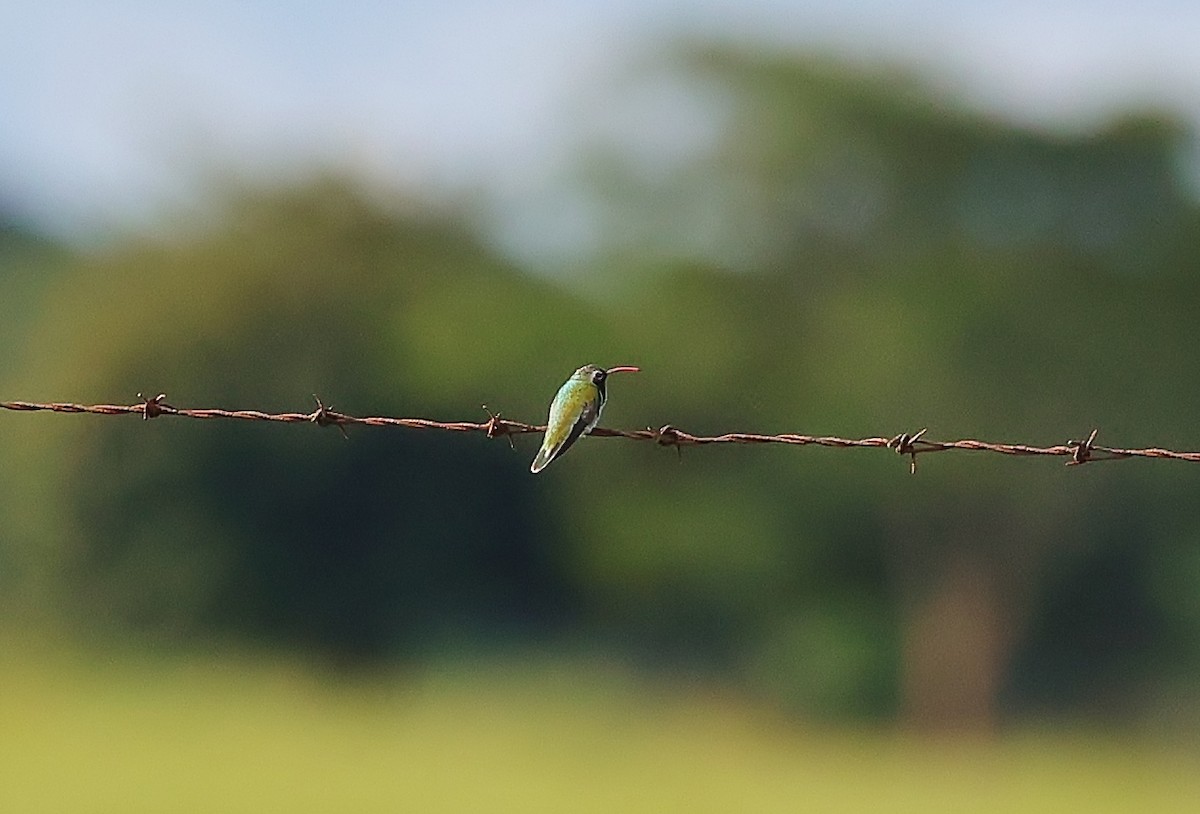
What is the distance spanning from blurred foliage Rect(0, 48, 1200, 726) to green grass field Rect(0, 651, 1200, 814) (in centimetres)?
135

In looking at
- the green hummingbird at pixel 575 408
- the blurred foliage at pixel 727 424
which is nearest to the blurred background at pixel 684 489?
the blurred foliage at pixel 727 424

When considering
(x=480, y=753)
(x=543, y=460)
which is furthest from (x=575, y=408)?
(x=480, y=753)

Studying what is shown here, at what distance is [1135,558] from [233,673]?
668 inches

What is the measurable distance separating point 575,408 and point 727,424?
3729cm

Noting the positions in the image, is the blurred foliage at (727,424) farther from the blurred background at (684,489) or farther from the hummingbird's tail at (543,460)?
the hummingbird's tail at (543,460)

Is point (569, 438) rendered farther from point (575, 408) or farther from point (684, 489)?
point (684, 489)

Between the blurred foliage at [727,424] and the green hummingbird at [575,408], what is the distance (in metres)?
33.1

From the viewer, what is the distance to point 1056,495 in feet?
133

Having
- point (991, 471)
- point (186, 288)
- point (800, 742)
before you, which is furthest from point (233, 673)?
point (991, 471)

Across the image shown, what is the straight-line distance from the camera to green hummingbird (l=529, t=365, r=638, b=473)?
248 inches

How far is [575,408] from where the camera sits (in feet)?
21.0

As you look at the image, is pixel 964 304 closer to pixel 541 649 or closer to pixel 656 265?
pixel 656 265

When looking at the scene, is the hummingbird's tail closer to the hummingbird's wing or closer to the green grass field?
the hummingbird's wing

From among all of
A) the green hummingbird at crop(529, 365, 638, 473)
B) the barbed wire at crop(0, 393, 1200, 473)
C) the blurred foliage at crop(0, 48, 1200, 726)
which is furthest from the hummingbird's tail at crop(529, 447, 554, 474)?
the blurred foliage at crop(0, 48, 1200, 726)
